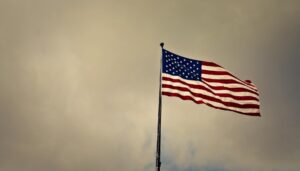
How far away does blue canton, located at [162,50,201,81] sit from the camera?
28530 millimetres

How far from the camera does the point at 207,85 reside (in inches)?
1154

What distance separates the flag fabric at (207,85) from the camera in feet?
91.8

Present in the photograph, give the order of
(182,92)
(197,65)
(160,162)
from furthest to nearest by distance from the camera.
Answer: (197,65) → (182,92) → (160,162)

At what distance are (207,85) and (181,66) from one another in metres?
2.13

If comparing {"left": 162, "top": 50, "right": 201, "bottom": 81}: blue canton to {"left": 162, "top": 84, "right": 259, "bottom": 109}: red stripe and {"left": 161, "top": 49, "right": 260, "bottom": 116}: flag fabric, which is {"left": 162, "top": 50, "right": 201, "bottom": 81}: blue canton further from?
{"left": 162, "top": 84, "right": 259, "bottom": 109}: red stripe

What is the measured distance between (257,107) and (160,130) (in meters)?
8.07

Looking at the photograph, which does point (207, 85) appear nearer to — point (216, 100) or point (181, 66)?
point (216, 100)

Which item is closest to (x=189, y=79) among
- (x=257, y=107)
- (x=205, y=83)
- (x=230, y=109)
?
(x=205, y=83)

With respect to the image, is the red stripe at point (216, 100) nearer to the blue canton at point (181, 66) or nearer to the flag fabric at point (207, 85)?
the flag fabric at point (207, 85)

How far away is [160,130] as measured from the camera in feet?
83.9

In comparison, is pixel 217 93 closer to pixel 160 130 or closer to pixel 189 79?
pixel 189 79

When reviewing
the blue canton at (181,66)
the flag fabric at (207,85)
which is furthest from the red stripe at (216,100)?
the blue canton at (181,66)

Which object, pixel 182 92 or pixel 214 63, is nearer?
pixel 182 92

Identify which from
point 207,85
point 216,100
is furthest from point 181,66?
point 216,100
